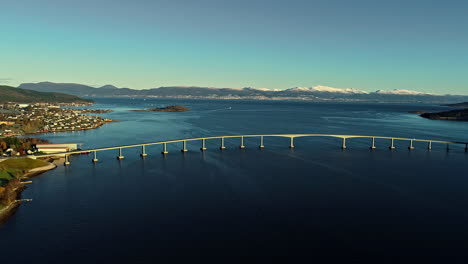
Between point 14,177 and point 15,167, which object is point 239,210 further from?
point 15,167

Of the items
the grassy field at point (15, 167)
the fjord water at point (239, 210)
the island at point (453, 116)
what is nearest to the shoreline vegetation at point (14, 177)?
the grassy field at point (15, 167)

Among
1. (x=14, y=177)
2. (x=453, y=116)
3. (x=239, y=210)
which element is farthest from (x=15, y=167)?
(x=453, y=116)

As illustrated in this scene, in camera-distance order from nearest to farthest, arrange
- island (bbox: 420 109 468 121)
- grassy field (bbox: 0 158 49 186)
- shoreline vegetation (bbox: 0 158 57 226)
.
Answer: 1. shoreline vegetation (bbox: 0 158 57 226)
2. grassy field (bbox: 0 158 49 186)
3. island (bbox: 420 109 468 121)

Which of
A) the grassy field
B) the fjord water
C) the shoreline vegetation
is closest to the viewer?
the fjord water

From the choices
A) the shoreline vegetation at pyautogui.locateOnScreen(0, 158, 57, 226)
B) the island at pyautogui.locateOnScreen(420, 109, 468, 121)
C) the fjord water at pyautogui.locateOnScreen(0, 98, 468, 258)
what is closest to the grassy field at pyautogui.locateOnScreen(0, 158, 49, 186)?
the shoreline vegetation at pyautogui.locateOnScreen(0, 158, 57, 226)

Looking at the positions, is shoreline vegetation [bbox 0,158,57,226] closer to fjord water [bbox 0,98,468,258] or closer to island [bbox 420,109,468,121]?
fjord water [bbox 0,98,468,258]

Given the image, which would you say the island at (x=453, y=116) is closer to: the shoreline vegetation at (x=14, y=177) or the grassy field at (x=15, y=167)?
the shoreline vegetation at (x=14, y=177)

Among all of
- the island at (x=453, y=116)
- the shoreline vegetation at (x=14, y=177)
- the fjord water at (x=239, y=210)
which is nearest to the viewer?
the fjord water at (x=239, y=210)

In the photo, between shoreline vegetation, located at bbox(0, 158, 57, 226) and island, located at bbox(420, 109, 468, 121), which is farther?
island, located at bbox(420, 109, 468, 121)
